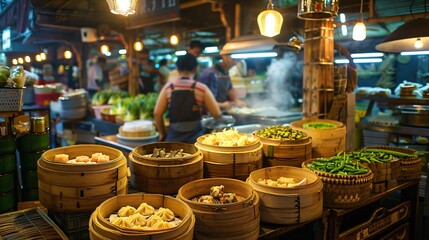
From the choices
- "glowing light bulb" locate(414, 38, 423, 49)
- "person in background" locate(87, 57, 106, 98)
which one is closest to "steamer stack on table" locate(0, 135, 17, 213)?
"glowing light bulb" locate(414, 38, 423, 49)

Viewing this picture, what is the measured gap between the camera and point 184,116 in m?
5.45

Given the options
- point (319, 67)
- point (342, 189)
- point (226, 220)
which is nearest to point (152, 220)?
point (226, 220)

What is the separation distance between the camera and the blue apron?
5.33 meters

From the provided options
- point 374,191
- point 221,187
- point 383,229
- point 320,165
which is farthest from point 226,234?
point 383,229

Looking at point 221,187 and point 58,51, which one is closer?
point 221,187

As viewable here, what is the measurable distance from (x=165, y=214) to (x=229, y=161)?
1107 mm

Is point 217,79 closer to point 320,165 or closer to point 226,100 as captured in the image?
point 226,100

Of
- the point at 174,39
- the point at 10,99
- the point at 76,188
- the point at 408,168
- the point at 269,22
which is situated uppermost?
the point at 174,39

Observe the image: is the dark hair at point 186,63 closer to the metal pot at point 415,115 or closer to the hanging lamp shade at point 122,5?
the hanging lamp shade at point 122,5

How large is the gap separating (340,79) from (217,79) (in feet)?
10.6

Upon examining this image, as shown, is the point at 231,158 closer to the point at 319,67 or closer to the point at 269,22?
the point at 269,22

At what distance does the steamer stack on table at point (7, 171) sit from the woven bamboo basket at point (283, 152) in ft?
8.43

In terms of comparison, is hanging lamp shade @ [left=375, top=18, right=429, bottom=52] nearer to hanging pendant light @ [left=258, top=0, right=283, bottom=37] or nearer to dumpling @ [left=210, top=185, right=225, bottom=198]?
hanging pendant light @ [left=258, top=0, right=283, bottom=37]

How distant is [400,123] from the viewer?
5.97 meters
